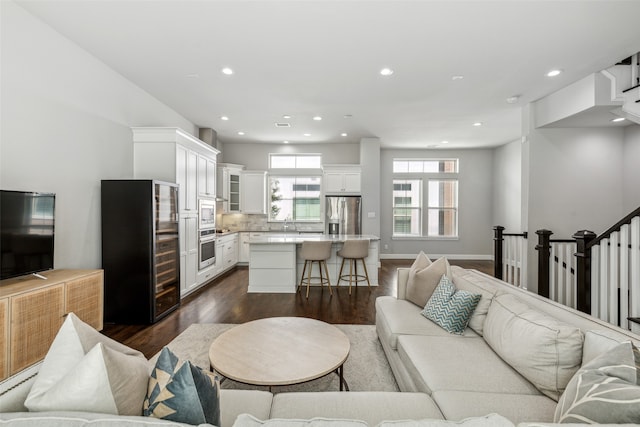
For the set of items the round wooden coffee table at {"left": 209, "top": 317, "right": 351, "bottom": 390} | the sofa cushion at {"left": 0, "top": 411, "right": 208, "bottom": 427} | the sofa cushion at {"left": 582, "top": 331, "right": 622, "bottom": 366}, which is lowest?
the round wooden coffee table at {"left": 209, "top": 317, "right": 351, "bottom": 390}

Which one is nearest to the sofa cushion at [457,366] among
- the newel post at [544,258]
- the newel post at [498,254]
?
the newel post at [544,258]

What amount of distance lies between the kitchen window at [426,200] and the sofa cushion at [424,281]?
537 cm

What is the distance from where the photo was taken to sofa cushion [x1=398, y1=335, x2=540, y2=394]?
156 centimetres

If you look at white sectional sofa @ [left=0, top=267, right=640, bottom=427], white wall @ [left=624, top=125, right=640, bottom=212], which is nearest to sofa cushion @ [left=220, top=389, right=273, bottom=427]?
white sectional sofa @ [left=0, top=267, right=640, bottom=427]

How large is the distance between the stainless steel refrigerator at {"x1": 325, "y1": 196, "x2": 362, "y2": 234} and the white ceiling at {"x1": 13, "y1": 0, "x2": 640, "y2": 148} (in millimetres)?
2557

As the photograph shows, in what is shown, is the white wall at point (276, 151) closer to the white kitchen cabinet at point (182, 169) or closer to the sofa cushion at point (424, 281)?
the white kitchen cabinet at point (182, 169)

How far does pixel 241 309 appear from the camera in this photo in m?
4.09

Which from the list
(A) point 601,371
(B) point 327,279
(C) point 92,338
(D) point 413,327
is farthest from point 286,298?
(A) point 601,371

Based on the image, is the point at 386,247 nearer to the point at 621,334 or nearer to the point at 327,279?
the point at 327,279

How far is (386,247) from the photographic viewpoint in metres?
8.12

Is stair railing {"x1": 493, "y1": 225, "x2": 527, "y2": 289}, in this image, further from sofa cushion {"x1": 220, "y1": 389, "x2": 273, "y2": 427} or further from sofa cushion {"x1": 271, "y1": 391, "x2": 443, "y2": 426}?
sofa cushion {"x1": 220, "y1": 389, "x2": 273, "y2": 427}

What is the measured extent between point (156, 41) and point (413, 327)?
3.55 m

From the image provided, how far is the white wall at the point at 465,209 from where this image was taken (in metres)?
8.02

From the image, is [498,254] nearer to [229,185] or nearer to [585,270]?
[585,270]
